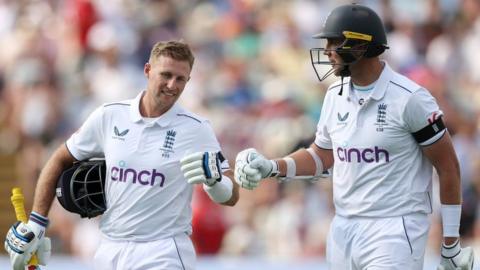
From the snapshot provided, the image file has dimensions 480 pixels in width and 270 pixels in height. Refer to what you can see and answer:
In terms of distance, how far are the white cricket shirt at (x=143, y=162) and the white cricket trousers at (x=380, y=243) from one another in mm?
830

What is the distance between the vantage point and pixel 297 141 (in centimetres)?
1288

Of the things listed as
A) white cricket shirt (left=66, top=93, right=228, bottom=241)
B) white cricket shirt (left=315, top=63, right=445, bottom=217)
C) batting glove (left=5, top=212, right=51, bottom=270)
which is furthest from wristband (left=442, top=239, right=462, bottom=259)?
batting glove (left=5, top=212, right=51, bottom=270)

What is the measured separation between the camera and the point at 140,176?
7258 mm

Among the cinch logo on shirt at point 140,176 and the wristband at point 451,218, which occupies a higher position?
the cinch logo on shirt at point 140,176

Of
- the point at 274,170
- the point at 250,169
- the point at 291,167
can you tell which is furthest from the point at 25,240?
the point at 291,167

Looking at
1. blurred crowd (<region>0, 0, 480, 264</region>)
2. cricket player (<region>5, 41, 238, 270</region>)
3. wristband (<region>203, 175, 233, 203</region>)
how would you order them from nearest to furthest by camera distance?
wristband (<region>203, 175, 233, 203</region>) < cricket player (<region>5, 41, 238, 270</region>) < blurred crowd (<region>0, 0, 480, 264</region>)

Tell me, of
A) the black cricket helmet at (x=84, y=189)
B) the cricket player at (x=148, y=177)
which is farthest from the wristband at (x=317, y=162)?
the black cricket helmet at (x=84, y=189)

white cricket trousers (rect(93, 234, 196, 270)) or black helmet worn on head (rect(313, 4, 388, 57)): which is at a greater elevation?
black helmet worn on head (rect(313, 4, 388, 57))

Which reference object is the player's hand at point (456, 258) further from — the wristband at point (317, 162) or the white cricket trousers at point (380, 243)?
the wristband at point (317, 162)

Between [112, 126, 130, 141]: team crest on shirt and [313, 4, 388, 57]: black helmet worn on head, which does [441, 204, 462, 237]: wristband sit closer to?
[313, 4, 388, 57]: black helmet worn on head

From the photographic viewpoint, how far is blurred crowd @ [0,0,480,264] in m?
12.6

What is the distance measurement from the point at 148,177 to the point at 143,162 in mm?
94

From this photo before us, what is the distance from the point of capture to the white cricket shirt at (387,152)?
23.2ft

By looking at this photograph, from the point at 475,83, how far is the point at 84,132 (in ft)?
21.2
